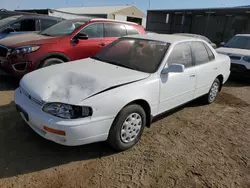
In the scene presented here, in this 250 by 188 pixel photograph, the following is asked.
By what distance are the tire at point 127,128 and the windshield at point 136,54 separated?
706 millimetres

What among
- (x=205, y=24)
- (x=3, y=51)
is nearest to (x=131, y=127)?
(x=3, y=51)

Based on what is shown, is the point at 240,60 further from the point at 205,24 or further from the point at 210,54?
the point at 205,24

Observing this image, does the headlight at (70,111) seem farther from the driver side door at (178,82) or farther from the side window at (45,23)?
the side window at (45,23)

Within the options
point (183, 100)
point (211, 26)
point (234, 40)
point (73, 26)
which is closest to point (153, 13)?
point (211, 26)

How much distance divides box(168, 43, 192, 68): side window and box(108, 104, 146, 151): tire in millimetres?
1064

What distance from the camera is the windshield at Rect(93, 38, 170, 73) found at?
3.42 m

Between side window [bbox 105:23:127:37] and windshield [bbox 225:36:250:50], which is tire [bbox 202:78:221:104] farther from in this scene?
windshield [bbox 225:36:250:50]

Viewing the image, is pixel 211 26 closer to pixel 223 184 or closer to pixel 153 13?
pixel 153 13

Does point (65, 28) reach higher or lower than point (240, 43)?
higher

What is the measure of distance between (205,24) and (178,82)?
29.7m

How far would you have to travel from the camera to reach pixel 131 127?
3.01 meters

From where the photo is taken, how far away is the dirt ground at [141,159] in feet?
8.25

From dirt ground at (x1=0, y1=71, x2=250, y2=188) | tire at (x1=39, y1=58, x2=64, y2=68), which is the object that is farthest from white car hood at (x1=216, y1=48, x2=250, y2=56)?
tire at (x1=39, y1=58, x2=64, y2=68)

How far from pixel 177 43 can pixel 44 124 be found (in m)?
2.53
